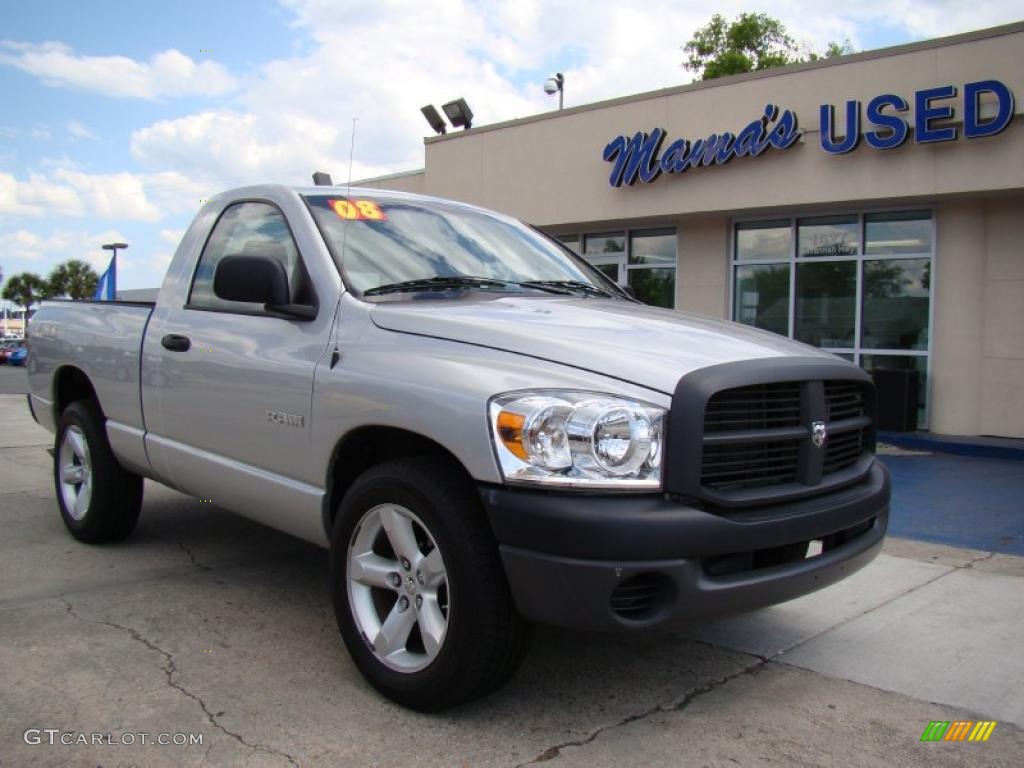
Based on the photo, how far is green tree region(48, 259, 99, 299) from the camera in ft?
291

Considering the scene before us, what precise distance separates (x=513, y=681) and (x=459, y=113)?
15.1 meters

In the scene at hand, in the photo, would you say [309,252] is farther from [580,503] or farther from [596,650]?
[596,650]

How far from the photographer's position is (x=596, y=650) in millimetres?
3676

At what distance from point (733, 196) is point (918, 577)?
332 inches

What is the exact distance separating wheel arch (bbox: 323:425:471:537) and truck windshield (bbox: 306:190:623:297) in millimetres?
606

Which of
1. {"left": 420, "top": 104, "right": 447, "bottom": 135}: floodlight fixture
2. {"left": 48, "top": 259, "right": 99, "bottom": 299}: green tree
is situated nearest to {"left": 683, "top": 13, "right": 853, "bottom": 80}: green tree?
{"left": 420, "top": 104, "right": 447, "bottom": 135}: floodlight fixture

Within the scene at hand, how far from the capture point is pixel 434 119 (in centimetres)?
1744

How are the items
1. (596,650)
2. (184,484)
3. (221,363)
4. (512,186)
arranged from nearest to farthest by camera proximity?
1. (596,650)
2. (221,363)
3. (184,484)
4. (512,186)

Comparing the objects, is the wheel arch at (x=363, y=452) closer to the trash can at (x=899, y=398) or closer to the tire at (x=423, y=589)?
the tire at (x=423, y=589)

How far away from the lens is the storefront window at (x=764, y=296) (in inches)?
499

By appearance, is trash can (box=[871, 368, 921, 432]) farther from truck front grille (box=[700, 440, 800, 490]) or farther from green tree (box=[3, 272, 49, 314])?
green tree (box=[3, 272, 49, 314])

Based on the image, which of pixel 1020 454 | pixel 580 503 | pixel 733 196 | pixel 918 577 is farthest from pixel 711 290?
pixel 580 503

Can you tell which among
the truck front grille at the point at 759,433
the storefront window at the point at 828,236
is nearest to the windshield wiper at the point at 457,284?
the truck front grille at the point at 759,433

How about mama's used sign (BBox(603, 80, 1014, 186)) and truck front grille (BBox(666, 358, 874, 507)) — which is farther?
mama's used sign (BBox(603, 80, 1014, 186))
